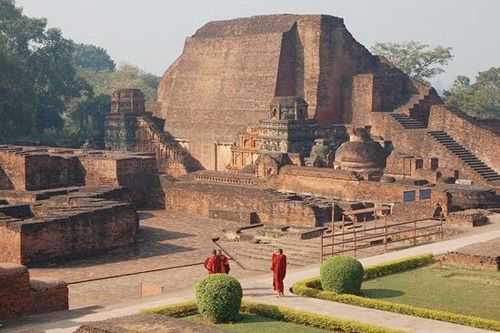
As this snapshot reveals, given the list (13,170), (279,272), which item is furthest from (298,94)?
(279,272)

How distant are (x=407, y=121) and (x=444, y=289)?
59.2 ft

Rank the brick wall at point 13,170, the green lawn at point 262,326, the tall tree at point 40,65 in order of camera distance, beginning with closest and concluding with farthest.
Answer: the green lawn at point 262,326
the brick wall at point 13,170
the tall tree at point 40,65

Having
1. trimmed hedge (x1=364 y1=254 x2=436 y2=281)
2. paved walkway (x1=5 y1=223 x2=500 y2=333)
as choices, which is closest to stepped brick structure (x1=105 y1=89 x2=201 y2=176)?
trimmed hedge (x1=364 y1=254 x2=436 y2=281)

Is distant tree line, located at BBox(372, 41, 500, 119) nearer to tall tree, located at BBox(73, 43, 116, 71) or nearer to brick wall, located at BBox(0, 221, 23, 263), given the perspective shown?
brick wall, located at BBox(0, 221, 23, 263)

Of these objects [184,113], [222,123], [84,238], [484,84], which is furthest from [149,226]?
[484,84]

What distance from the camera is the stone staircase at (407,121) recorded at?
3070cm

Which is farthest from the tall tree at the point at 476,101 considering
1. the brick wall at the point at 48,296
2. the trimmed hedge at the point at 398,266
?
the brick wall at the point at 48,296

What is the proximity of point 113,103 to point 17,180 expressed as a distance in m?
13.0

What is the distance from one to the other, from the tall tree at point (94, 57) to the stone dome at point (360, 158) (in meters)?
90.9

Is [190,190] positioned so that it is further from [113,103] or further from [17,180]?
[113,103]

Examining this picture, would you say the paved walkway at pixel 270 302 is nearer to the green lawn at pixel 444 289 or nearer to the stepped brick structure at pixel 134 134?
the green lawn at pixel 444 289

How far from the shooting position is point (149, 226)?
76.0 feet

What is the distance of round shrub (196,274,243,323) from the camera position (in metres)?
11.4

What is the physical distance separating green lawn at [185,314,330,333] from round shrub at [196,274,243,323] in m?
0.14
